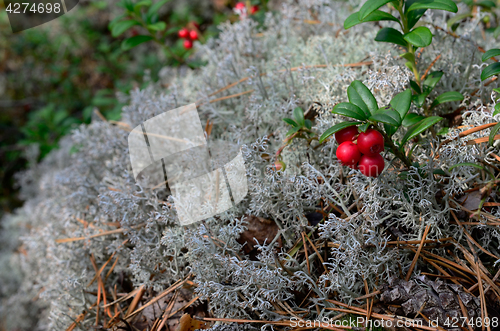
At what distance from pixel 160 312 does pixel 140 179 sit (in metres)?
0.79

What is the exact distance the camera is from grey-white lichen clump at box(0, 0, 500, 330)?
5.05ft

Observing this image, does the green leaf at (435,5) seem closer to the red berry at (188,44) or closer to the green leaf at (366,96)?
the green leaf at (366,96)

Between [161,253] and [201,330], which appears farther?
[161,253]

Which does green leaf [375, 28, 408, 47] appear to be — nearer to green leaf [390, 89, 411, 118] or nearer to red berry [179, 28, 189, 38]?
green leaf [390, 89, 411, 118]

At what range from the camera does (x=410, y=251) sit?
5.18 feet

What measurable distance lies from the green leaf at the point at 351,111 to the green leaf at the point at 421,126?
0.80 ft

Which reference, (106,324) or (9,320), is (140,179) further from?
(9,320)

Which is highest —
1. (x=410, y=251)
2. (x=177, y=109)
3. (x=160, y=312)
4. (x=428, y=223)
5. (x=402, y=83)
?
(x=402, y=83)

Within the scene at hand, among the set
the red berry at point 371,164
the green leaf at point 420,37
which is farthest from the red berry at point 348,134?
the green leaf at point 420,37

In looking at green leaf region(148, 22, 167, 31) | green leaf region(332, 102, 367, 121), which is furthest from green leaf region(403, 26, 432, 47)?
green leaf region(148, 22, 167, 31)

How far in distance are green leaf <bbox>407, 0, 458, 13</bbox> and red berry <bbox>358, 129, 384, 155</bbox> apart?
72cm

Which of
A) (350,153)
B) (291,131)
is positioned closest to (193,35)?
(291,131)

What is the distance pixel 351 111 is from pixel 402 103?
293 millimetres

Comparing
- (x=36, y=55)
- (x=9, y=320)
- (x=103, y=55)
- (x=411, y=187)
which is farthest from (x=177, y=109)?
(x=36, y=55)
